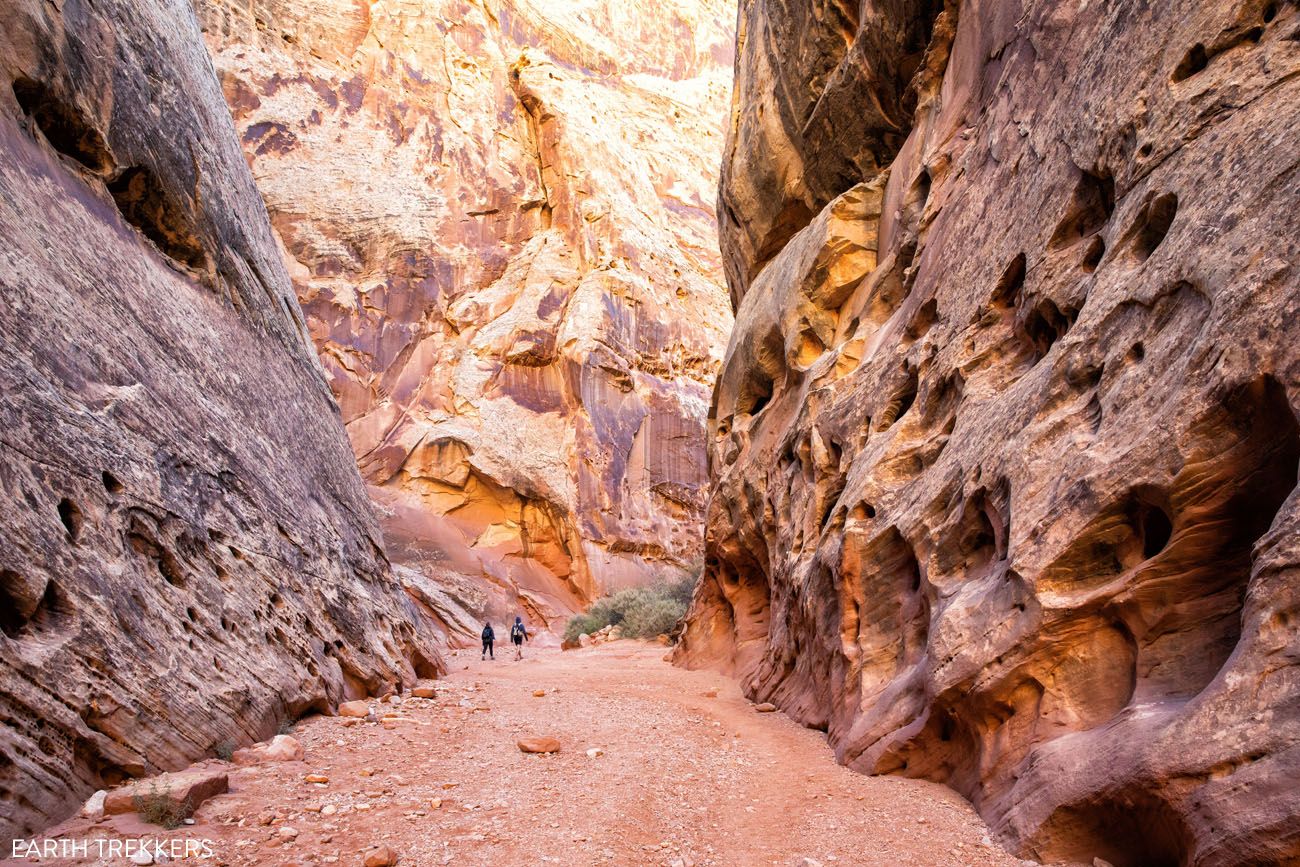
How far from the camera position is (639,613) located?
77.3ft

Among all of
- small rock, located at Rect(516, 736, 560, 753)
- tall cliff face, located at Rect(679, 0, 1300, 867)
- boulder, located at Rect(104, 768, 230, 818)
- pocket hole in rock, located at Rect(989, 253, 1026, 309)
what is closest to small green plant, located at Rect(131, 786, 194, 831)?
boulder, located at Rect(104, 768, 230, 818)

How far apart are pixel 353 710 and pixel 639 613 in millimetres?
15800

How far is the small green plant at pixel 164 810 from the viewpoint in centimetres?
421

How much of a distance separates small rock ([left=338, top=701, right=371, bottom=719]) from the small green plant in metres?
3.93

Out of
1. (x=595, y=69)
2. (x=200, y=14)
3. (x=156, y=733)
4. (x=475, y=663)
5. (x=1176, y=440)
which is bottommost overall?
(x=156, y=733)

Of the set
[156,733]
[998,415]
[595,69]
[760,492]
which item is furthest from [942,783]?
[595,69]

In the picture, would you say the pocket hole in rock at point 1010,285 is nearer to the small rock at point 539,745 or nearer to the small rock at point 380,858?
the small rock at point 539,745

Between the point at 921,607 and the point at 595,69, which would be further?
the point at 595,69

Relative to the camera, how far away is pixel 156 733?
5.34 metres

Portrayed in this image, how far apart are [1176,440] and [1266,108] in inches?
83.5

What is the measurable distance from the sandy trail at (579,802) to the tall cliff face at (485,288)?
2084 centimetres

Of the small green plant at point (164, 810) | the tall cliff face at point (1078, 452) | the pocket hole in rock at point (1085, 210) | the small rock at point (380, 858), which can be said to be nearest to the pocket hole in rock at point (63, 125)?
the small green plant at point (164, 810)

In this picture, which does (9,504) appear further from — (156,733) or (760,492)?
(760,492)

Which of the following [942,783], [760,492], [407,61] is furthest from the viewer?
[407,61]
